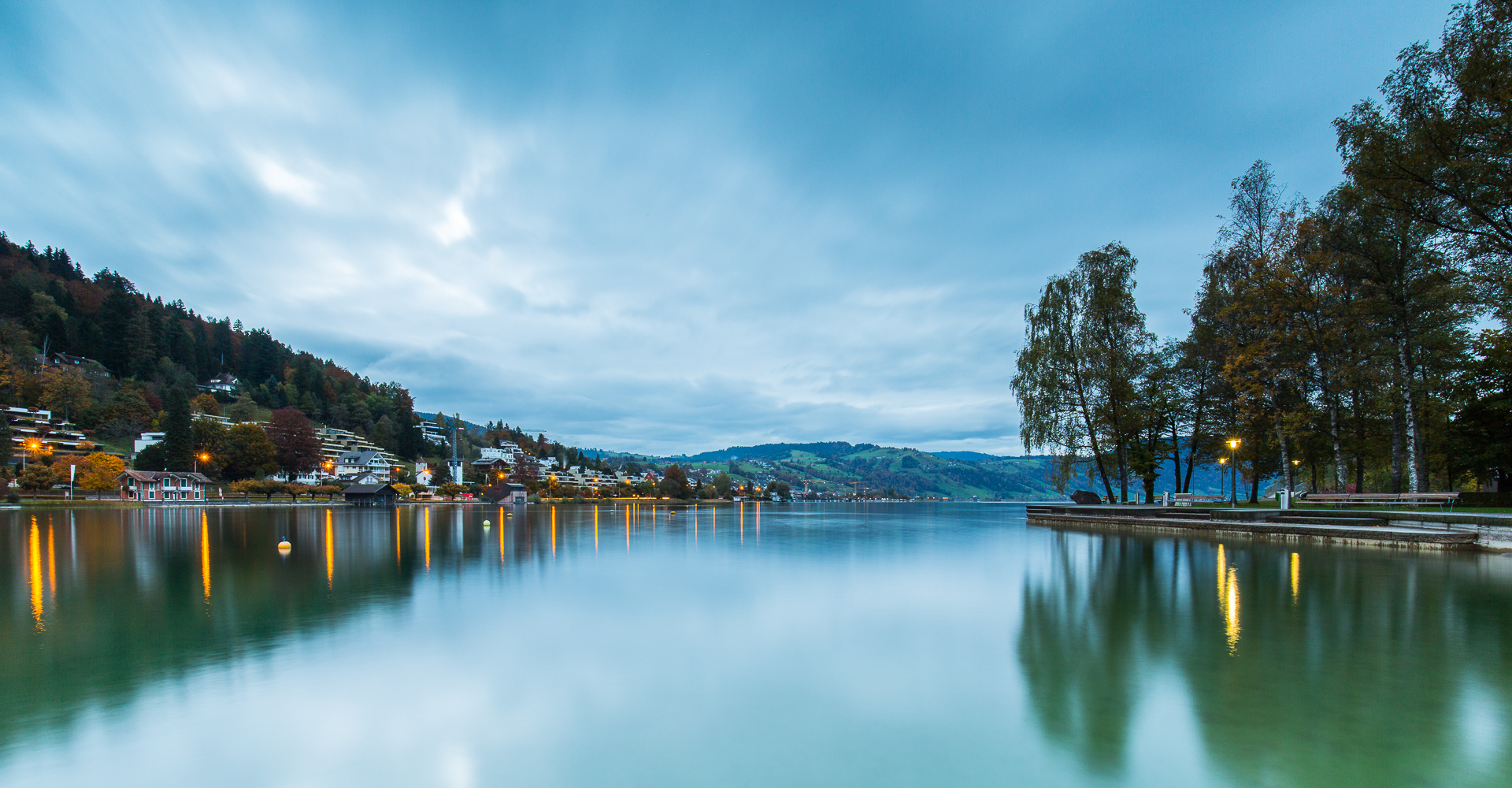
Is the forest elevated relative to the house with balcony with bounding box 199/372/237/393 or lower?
lower

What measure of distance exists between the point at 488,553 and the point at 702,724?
17.7 meters

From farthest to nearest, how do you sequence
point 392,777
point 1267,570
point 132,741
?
1. point 1267,570
2. point 132,741
3. point 392,777

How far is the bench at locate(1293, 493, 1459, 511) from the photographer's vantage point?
2131cm

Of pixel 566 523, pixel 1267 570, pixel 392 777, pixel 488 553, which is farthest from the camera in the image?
A: pixel 566 523

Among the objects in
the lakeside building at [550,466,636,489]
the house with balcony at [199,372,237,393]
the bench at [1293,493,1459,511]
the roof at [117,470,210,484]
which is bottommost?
the lakeside building at [550,466,636,489]

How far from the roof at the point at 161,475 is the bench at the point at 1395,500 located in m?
88.9

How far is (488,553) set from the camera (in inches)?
843

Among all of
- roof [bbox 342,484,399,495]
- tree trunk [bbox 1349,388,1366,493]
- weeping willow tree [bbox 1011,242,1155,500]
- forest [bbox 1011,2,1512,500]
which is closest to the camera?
forest [bbox 1011,2,1512,500]

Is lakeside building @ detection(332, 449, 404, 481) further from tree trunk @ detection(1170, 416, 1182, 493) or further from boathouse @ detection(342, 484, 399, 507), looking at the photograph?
tree trunk @ detection(1170, 416, 1182, 493)

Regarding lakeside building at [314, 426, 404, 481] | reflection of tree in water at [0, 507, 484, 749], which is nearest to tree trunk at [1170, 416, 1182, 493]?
reflection of tree in water at [0, 507, 484, 749]

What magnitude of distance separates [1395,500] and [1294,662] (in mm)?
21162

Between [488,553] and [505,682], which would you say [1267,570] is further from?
[488,553]

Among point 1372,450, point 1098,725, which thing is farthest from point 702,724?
point 1372,450

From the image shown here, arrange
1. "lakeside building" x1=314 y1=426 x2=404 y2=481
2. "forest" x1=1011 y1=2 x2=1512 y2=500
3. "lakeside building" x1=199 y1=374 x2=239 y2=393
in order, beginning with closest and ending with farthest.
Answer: "forest" x1=1011 y1=2 x2=1512 y2=500 < "lakeside building" x1=314 y1=426 x2=404 y2=481 < "lakeside building" x1=199 y1=374 x2=239 y2=393
